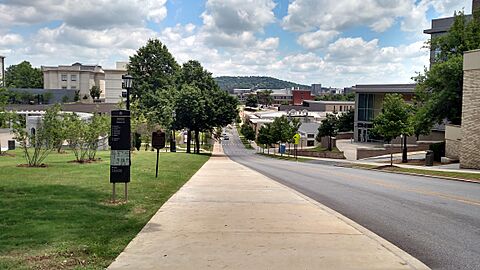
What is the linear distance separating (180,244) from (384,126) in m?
31.8

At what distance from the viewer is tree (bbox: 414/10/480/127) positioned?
40.9 metres

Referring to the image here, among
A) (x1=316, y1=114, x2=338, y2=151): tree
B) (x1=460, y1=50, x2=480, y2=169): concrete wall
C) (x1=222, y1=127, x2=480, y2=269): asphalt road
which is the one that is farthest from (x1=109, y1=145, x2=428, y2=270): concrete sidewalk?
(x1=316, y1=114, x2=338, y2=151): tree

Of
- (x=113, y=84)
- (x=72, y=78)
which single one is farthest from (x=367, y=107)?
(x=72, y=78)

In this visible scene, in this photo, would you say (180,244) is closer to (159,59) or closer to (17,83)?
(159,59)

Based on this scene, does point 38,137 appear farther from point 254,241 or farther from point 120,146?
point 254,241

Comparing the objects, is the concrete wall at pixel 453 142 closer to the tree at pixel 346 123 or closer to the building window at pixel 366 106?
the building window at pixel 366 106

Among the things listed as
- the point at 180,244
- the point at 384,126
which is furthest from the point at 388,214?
the point at 384,126

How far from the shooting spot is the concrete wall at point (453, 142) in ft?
125

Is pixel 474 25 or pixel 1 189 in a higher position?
pixel 474 25

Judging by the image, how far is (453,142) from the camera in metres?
39.3

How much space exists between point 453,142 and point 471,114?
29.1 feet

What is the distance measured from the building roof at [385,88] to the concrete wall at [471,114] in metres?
39.5

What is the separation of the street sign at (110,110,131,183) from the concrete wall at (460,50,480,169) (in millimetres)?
25487

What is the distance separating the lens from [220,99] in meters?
60.2
